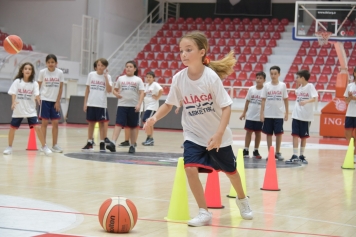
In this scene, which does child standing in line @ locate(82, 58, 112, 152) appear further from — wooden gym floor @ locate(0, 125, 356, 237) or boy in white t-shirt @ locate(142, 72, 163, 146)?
boy in white t-shirt @ locate(142, 72, 163, 146)

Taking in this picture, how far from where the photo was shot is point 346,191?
8.98m

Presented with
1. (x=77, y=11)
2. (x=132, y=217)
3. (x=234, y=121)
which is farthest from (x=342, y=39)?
(x=132, y=217)

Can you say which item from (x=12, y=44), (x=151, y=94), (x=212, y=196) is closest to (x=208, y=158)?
(x=212, y=196)

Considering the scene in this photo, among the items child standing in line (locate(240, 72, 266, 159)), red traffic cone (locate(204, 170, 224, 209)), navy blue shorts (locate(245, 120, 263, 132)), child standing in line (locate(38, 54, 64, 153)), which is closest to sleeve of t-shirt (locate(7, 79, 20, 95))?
child standing in line (locate(38, 54, 64, 153))

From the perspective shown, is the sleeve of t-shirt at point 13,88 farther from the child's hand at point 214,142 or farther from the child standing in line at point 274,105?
the child's hand at point 214,142

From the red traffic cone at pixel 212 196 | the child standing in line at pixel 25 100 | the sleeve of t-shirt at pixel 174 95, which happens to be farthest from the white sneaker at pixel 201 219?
the child standing in line at pixel 25 100

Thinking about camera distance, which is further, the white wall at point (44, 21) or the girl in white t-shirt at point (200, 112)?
the white wall at point (44, 21)

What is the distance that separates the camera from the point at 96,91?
1344cm

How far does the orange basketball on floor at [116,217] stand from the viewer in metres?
5.54

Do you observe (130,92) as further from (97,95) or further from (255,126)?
(255,126)

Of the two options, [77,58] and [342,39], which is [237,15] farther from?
[342,39]

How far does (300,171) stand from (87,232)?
664 centimetres

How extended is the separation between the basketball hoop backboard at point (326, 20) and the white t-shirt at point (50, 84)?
34.6 ft

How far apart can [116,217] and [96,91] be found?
320 inches
